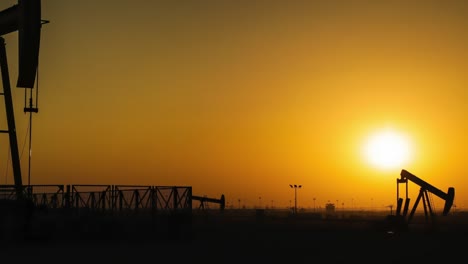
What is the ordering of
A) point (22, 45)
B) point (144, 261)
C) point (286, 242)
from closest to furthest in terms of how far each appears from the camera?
point (22, 45) < point (144, 261) < point (286, 242)

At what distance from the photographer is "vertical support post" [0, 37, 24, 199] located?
31922 millimetres

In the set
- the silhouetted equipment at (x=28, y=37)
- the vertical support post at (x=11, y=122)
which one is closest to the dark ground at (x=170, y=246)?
the vertical support post at (x=11, y=122)

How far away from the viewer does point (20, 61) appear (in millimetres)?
20484

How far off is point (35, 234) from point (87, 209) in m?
6.99

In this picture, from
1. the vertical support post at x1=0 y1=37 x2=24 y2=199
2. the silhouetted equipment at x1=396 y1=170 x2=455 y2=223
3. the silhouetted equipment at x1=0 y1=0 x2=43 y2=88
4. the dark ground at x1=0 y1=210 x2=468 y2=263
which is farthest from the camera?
the silhouetted equipment at x1=396 y1=170 x2=455 y2=223

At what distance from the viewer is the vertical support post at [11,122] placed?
31.9 meters

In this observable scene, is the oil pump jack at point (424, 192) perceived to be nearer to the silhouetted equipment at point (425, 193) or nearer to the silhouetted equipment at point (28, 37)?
the silhouetted equipment at point (425, 193)

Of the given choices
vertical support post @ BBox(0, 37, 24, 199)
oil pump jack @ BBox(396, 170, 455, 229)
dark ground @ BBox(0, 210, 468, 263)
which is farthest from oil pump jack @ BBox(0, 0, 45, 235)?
oil pump jack @ BBox(396, 170, 455, 229)

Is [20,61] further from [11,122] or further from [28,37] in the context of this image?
[11,122]

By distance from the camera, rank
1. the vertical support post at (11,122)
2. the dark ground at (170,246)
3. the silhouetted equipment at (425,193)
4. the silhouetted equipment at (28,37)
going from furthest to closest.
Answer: the silhouetted equipment at (425,193), the vertical support post at (11,122), the dark ground at (170,246), the silhouetted equipment at (28,37)

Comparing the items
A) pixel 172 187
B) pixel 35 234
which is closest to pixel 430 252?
pixel 172 187

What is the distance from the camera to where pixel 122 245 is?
2934cm

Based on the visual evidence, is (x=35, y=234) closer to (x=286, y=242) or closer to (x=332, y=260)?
(x=286, y=242)

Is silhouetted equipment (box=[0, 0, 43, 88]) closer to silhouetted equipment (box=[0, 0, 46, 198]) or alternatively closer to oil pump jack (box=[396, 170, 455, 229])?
silhouetted equipment (box=[0, 0, 46, 198])
